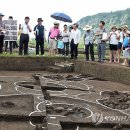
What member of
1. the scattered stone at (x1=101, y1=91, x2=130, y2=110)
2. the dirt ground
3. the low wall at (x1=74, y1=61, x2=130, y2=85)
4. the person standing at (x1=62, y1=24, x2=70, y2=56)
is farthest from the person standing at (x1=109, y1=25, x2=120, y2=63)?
the scattered stone at (x1=101, y1=91, x2=130, y2=110)

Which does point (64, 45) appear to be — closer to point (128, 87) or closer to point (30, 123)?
point (128, 87)

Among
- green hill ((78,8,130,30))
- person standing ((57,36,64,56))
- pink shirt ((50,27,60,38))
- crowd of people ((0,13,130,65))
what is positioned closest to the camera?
crowd of people ((0,13,130,65))

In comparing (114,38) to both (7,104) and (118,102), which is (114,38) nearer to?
(118,102)

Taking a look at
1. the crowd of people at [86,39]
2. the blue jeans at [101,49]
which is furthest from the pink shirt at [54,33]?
the blue jeans at [101,49]

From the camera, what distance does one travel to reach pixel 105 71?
18000mm

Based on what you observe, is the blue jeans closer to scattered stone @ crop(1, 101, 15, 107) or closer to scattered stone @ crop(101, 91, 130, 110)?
scattered stone @ crop(101, 91, 130, 110)

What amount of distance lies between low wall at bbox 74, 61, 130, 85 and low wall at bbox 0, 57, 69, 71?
137 cm

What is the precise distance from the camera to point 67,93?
1355cm

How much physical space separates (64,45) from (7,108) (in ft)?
39.4

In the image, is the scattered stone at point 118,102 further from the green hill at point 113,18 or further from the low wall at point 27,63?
the green hill at point 113,18

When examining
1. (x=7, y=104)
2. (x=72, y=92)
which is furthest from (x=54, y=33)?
(x=7, y=104)

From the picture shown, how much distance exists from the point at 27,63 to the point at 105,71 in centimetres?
419

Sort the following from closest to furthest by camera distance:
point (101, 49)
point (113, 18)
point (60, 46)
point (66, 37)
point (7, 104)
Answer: point (7, 104) → point (101, 49) → point (66, 37) → point (60, 46) → point (113, 18)

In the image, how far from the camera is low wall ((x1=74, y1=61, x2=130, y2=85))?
16.9 metres
